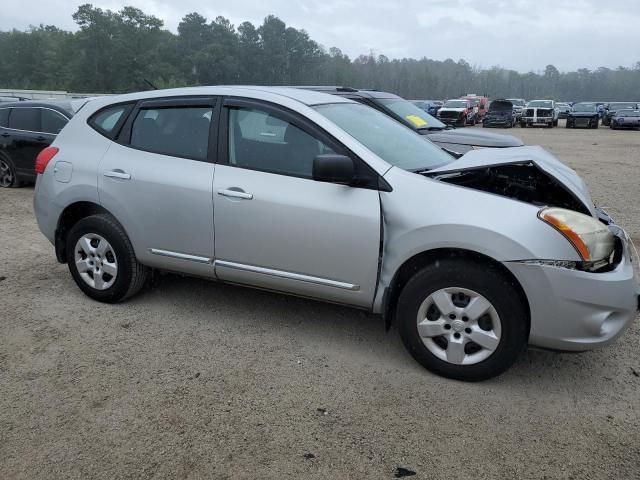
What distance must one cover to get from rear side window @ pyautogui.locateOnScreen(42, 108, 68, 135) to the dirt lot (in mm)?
5655

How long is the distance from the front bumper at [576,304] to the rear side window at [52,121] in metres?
8.47

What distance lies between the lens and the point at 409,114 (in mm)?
8719

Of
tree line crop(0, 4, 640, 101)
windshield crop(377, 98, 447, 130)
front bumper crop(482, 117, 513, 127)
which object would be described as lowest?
windshield crop(377, 98, 447, 130)

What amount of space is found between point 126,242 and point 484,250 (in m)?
2.60

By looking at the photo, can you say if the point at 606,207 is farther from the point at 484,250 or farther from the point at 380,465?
the point at 380,465

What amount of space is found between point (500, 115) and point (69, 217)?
3321 cm

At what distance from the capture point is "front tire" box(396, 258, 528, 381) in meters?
2.99

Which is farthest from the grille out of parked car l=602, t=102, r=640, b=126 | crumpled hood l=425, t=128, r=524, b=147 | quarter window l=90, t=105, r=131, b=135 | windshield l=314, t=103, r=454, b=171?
quarter window l=90, t=105, r=131, b=135

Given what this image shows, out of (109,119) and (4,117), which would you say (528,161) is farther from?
(4,117)

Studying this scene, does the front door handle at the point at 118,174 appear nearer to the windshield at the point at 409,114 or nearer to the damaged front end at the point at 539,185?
the damaged front end at the point at 539,185

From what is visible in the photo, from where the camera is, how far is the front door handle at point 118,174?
4.00 meters

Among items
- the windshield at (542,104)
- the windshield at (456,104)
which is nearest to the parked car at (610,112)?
the windshield at (542,104)

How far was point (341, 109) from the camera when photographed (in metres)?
3.95

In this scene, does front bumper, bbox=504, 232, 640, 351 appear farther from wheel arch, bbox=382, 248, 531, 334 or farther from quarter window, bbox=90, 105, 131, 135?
quarter window, bbox=90, 105, 131, 135
